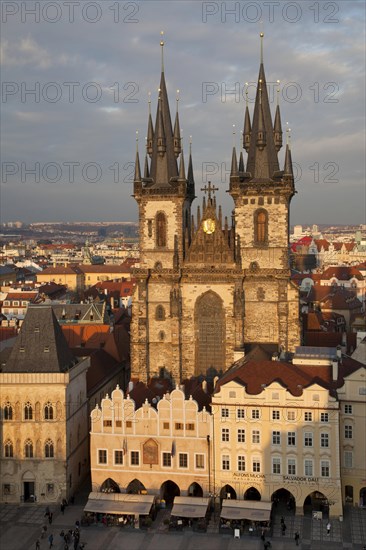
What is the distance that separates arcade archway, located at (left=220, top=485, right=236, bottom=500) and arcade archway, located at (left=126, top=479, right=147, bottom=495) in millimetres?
6625

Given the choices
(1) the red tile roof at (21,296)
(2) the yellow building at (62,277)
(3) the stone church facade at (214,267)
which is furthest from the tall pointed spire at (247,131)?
(2) the yellow building at (62,277)

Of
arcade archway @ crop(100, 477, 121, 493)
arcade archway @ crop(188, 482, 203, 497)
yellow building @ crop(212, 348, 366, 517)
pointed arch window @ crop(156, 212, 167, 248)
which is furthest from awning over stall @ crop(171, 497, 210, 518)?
pointed arch window @ crop(156, 212, 167, 248)

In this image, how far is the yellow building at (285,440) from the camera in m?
53.9

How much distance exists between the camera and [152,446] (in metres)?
56.8

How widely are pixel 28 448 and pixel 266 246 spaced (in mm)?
31622

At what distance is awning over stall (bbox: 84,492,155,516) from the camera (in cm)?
5334

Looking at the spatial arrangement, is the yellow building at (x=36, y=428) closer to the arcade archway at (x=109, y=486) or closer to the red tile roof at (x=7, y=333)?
the arcade archway at (x=109, y=486)

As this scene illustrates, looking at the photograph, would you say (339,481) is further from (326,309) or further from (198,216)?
(326,309)

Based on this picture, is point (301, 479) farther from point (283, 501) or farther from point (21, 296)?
point (21, 296)

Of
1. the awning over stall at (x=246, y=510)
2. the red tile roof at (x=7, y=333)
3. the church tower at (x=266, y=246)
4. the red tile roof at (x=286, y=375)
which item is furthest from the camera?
the red tile roof at (x=7, y=333)

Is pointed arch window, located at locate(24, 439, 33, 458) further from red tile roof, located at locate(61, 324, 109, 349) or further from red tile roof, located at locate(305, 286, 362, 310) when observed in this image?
red tile roof, located at locate(305, 286, 362, 310)

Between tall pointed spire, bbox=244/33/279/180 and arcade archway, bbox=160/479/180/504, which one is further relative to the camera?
tall pointed spire, bbox=244/33/279/180

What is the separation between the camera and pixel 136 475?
57.1 metres

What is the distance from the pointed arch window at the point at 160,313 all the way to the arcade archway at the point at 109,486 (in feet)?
66.7
